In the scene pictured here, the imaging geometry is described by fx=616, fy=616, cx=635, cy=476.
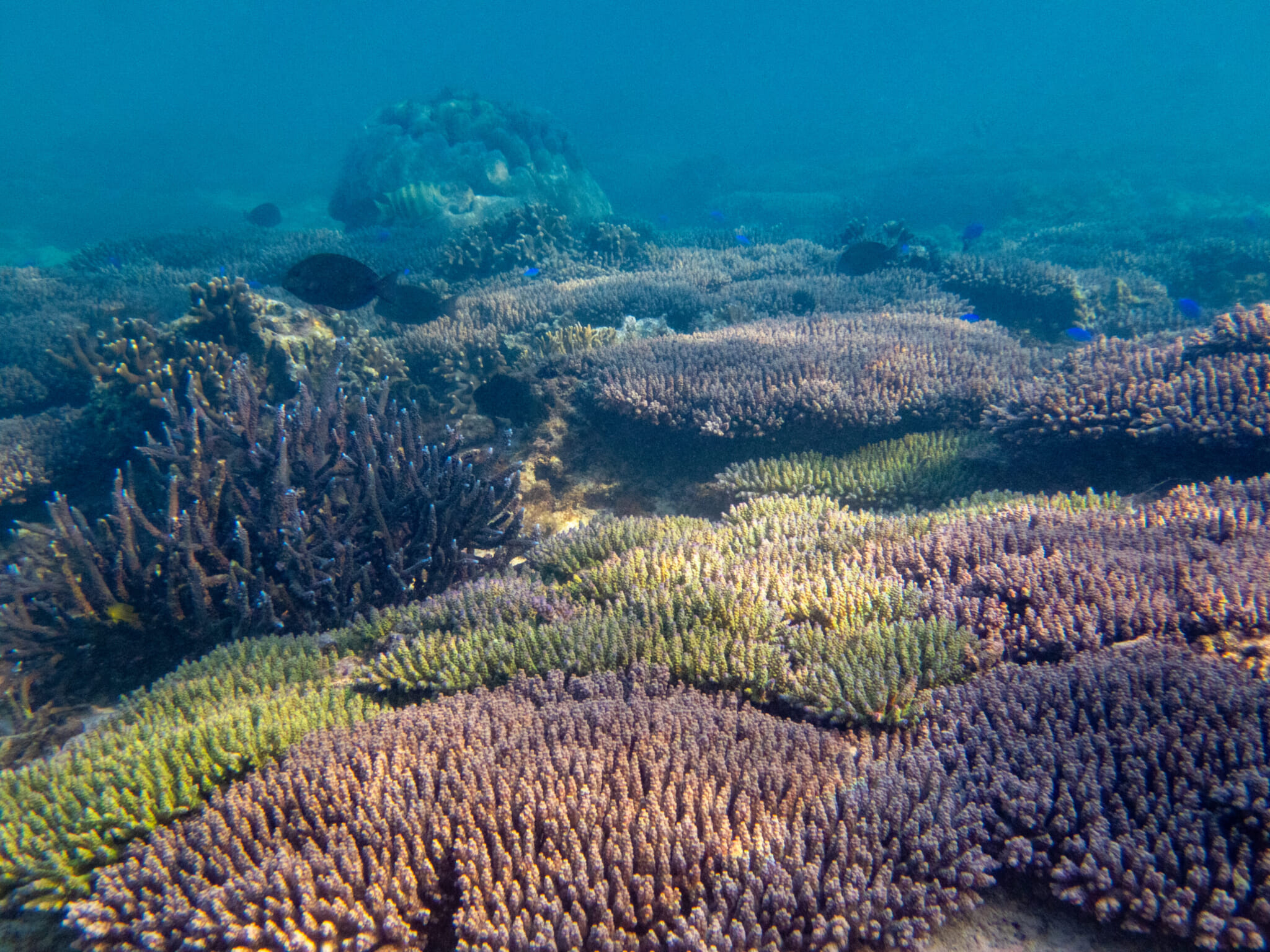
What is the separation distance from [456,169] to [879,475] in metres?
18.3

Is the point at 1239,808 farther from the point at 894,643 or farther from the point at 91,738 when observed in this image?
the point at 91,738

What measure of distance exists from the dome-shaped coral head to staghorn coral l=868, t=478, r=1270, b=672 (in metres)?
16.4

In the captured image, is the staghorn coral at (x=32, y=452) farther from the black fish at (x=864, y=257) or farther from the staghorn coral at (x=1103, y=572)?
the black fish at (x=864, y=257)

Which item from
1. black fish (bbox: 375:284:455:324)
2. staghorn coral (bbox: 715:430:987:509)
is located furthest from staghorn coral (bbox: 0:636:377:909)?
black fish (bbox: 375:284:455:324)

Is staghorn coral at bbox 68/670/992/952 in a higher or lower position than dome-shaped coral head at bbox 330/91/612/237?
lower

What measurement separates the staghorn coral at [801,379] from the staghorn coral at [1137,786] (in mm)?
3980

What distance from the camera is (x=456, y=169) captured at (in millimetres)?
19250

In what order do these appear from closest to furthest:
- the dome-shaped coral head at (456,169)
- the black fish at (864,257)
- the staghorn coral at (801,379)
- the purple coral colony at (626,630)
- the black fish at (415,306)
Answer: the purple coral colony at (626,630) → the staghorn coral at (801,379) → the black fish at (415,306) → the black fish at (864,257) → the dome-shaped coral head at (456,169)

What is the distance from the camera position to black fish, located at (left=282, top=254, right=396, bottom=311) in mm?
6488

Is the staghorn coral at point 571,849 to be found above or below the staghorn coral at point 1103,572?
below

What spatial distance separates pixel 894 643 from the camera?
3010mm

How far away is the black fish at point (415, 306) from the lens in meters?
8.65

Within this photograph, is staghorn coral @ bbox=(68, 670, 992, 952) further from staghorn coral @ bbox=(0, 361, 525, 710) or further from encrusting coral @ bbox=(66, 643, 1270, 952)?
staghorn coral @ bbox=(0, 361, 525, 710)

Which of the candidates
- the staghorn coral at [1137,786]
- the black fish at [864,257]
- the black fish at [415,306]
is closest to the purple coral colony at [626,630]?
the staghorn coral at [1137,786]
